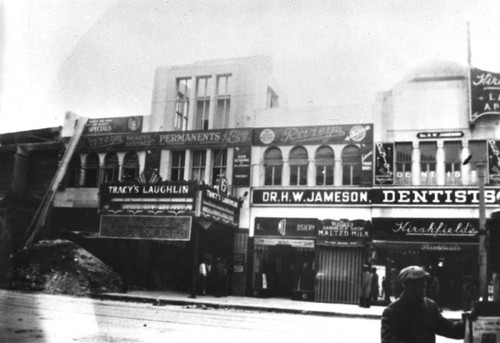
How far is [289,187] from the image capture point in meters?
25.9

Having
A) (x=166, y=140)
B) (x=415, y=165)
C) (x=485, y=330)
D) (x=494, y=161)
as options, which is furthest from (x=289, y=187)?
(x=485, y=330)

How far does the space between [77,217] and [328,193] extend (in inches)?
525

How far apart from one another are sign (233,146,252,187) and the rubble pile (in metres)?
7.24

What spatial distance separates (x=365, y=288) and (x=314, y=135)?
7673 mm

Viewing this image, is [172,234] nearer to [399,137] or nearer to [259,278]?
[259,278]

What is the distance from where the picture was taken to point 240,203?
2595 centimetres

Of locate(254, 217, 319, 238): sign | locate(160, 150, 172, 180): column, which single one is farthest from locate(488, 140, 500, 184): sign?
locate(160, 150, 172, 180): column

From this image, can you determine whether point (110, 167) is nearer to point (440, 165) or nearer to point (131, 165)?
point (131, 165)

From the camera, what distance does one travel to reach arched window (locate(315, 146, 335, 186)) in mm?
25625

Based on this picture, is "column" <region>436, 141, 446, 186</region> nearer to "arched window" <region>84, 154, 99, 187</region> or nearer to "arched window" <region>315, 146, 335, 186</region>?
"arched window" <region>315, 146, 335, 186</region>

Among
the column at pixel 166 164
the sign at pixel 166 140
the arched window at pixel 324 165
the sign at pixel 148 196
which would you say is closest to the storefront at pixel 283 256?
the arched window at pixel 324 165

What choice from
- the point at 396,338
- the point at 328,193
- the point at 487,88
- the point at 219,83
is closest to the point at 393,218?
the point at 328,193

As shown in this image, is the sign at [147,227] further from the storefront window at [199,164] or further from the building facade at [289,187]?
the storefront window at [199,164]

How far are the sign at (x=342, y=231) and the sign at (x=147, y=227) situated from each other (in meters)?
6.13
